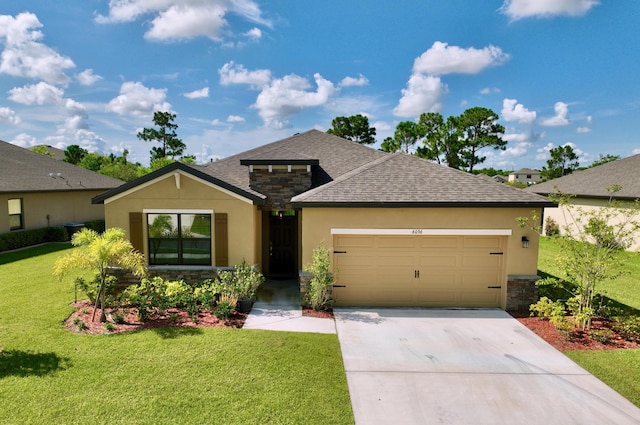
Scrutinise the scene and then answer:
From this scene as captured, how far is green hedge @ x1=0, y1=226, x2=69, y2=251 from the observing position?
15997 millimetres

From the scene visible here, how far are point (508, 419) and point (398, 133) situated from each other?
142 ft

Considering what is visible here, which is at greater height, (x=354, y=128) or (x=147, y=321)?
(x=354, y=128)

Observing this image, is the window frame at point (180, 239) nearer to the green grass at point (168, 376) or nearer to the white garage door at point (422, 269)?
the green grass at point (168, 376)

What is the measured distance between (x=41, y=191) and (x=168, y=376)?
18489 millimetres

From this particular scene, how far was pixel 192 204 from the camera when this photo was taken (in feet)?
32.3

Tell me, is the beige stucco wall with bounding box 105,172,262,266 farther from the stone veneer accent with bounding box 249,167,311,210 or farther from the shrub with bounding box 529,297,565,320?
the shrub with bounding box 529,297,565,320

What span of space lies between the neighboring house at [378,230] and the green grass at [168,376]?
2.73 metres

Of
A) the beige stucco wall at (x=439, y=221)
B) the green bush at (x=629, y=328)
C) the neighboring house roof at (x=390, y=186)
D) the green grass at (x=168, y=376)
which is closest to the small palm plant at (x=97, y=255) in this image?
the green grass at (x=168, y=376)

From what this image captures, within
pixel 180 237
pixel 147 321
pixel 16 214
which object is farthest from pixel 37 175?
pixel 147 321

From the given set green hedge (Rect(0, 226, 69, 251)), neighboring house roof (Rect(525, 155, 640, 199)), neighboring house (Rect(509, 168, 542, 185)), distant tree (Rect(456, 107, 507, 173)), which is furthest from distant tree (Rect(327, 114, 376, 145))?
neighboring house (Rect(509, 168, 542, 185))

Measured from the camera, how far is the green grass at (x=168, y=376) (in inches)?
185

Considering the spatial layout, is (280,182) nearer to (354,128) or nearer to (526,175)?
(354,128)

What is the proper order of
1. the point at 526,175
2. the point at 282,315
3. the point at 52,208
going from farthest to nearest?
the point at 526,175 < the point at 52,208 < the point at 282,315

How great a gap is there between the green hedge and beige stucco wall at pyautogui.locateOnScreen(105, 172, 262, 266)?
10589mm
